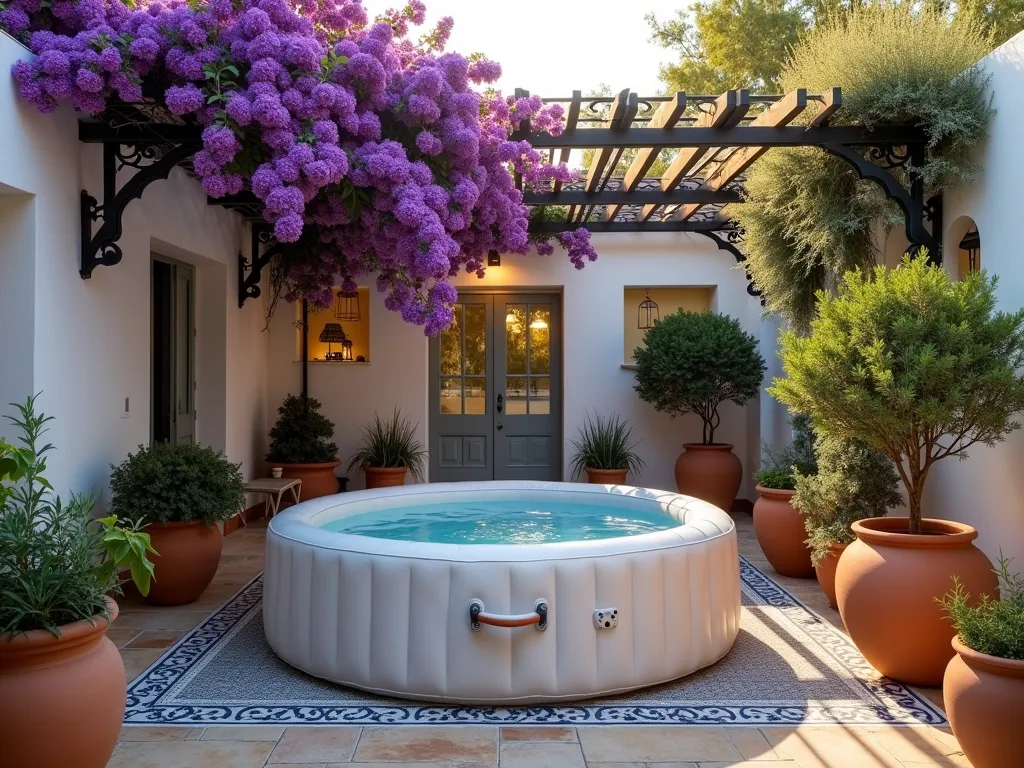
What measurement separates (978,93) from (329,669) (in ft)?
13.9

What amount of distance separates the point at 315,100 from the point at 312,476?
13.8ft

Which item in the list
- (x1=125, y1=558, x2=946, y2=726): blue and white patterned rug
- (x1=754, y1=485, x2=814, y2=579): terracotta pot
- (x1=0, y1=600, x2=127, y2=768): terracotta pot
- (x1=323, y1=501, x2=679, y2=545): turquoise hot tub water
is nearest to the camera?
(x1=0, y1=600, x2=127, y2=768): terracotta pot

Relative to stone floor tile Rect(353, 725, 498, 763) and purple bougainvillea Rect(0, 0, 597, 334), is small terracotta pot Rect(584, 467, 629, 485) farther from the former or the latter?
stone floor tile Rect(353, 725, 498, 763)

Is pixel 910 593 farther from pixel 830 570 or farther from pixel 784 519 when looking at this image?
pixel 784 519

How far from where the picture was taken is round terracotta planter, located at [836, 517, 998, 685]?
3.50 m

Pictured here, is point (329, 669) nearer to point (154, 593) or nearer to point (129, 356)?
point (154, 593)

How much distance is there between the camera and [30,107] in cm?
421

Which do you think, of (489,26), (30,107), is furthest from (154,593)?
(489,26)

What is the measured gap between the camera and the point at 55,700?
2.25 m

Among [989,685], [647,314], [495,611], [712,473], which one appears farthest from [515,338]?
[989,685]

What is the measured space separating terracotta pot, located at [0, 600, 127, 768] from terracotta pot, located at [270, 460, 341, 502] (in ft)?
17.4

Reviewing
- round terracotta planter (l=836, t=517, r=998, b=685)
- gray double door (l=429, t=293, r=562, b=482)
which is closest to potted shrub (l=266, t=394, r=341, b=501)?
gray double door (l=429, t=293, r=562, b=482)

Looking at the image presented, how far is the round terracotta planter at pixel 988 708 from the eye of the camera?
2.54 meters

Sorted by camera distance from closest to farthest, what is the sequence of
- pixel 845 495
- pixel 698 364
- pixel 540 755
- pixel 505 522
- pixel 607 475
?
pixel 540 755 < pixel 845 495 < pixel 505 522 < pixel 698 364 < pixel 607 475
